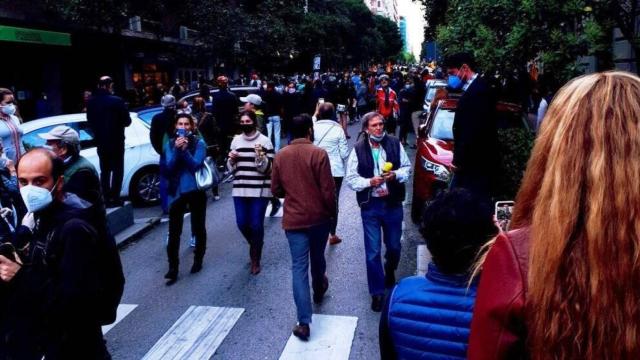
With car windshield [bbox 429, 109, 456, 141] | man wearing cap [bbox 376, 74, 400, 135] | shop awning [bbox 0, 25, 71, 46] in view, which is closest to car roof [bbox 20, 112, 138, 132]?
car windshield [bbox 429, 109, 456, 141]

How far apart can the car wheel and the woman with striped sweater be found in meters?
4.22

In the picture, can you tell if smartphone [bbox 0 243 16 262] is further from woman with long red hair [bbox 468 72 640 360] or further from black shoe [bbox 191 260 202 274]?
black shoe [bbox 191 260 202 274]

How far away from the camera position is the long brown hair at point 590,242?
4.32 ft

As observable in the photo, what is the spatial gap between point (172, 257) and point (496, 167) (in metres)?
3.62

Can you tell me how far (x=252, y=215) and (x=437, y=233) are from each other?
4520 millimetres

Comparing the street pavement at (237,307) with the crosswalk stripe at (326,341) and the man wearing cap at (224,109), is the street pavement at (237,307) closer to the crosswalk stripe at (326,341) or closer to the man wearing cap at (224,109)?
the crosswalk stripe at (326,341)

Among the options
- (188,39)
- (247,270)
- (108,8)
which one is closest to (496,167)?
(247,270)

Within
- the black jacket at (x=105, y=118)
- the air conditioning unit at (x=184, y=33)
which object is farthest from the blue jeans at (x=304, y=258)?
the air conditioning unit at (x=184, y=33)

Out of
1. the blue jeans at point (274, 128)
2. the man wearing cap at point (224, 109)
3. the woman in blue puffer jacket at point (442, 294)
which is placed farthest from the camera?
the blue jeans at point (274, 128)

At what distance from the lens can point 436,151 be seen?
26.7ft

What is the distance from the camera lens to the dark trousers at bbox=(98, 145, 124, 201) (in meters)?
9.15

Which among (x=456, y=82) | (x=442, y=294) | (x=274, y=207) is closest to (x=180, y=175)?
(x=456, y=82)

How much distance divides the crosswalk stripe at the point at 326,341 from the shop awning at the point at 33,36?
16255 mm

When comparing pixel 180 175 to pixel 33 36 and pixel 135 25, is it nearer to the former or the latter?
pixel 33 36
